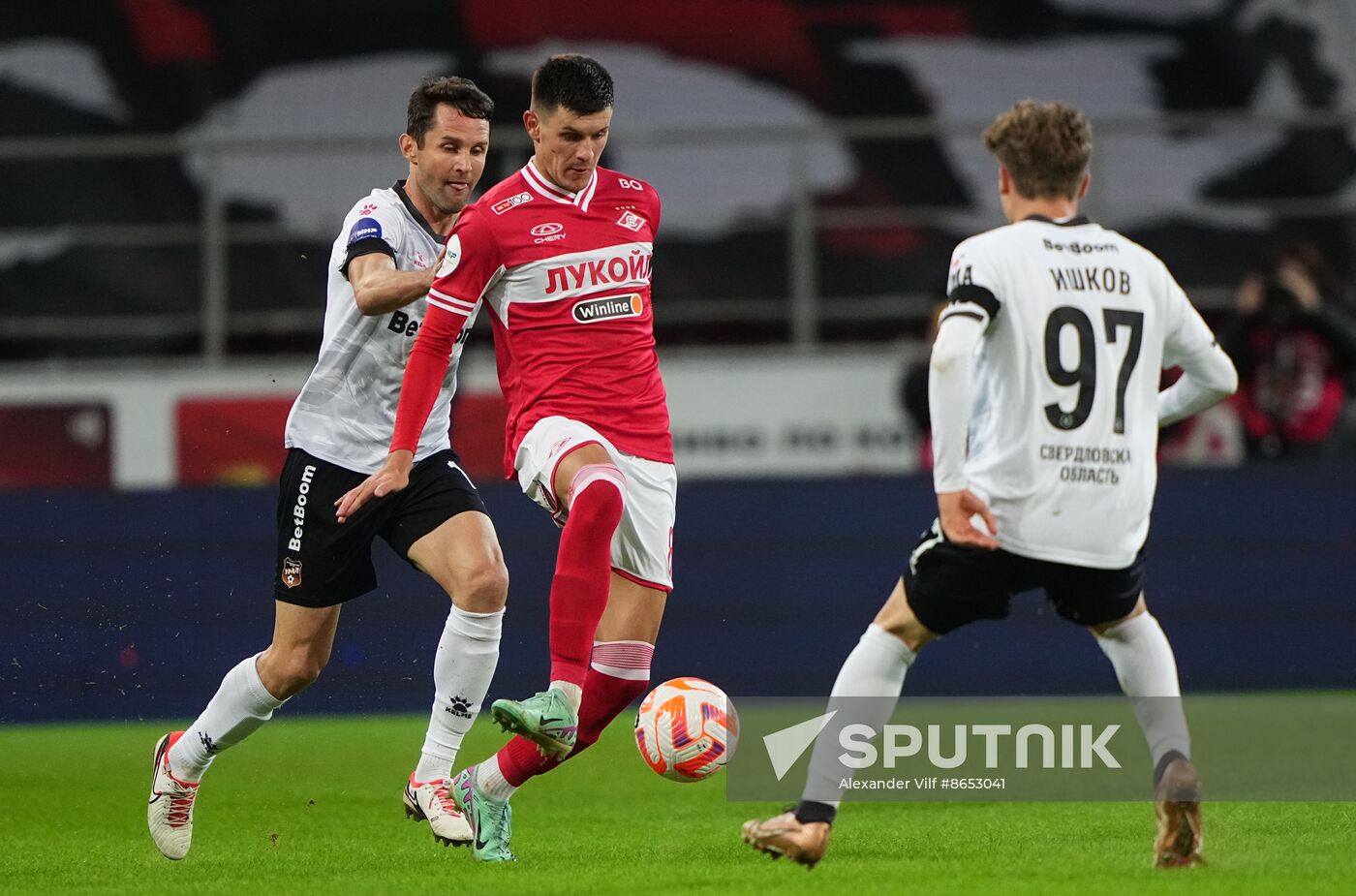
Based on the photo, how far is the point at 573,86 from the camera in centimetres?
610

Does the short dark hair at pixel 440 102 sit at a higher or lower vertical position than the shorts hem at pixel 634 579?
higher

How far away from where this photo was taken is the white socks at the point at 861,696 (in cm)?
514

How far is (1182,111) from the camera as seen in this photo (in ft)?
49.5

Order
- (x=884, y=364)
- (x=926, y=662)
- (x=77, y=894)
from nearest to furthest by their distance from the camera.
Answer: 1. (x=77, y=894)
2. (x=926, y=662)
3. (x=884, y=364)

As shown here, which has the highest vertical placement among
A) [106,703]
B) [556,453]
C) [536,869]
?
[556,453]

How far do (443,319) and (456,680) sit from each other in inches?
43.2

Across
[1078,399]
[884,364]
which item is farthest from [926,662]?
[1078,399]

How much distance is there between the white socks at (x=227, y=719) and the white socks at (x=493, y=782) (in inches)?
31.4

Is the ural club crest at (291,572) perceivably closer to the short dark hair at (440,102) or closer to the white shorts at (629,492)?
Answer: the white shorts at (629,492)

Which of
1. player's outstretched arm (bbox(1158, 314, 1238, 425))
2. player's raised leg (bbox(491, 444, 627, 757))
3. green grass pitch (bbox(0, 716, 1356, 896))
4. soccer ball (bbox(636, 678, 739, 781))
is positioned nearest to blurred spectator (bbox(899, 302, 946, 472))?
green grass pitch (bbox(0, 716, 1356, 896))

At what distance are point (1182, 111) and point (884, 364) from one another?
4209mm

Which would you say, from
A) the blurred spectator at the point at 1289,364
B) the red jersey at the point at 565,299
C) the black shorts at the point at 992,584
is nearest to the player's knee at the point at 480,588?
the red jersey at the point at 565,299

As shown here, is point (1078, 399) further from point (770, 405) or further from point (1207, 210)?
point (1207, 210)

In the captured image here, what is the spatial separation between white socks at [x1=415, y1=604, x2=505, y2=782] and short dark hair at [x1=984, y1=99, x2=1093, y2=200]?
212 cm
